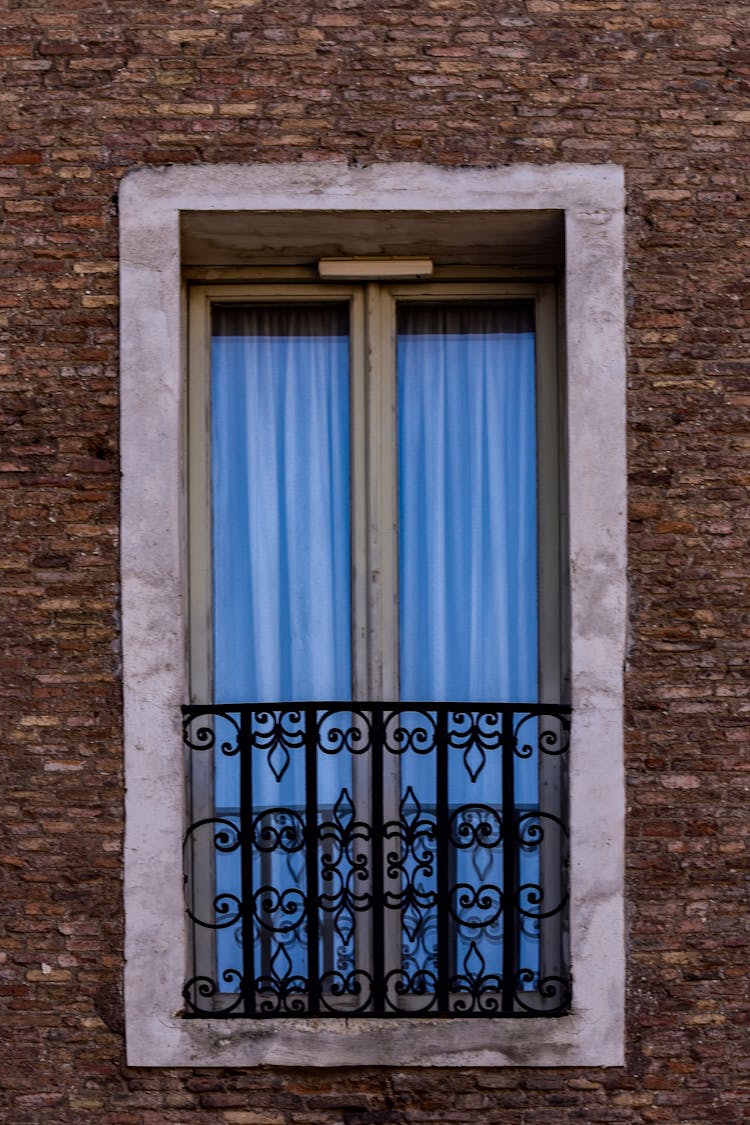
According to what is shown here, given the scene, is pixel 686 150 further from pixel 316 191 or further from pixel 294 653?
pixel 294 653

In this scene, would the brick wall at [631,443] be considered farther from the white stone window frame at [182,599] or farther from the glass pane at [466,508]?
the glass pane at [466,508]

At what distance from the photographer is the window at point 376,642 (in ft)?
19.1

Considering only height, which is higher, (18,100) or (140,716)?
(18,100)

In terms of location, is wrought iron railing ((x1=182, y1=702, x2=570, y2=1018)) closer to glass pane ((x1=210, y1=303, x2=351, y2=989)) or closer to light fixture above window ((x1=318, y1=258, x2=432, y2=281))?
glass pane ((x1=210, y1=303, x2=351, y2=989))

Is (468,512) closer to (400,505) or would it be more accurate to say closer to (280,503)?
(400,505)

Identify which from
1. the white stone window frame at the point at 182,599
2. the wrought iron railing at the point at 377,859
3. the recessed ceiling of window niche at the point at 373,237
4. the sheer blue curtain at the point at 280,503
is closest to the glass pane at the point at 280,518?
the sheer blue curtain at the point at 280,503

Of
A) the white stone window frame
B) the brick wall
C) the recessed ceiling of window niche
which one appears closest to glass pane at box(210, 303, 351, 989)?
the recessed ceiling of window niche

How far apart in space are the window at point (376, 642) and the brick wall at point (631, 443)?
386mm

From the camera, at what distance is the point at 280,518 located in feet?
20.4

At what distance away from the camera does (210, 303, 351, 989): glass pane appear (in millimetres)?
6156

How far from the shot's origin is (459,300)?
629 centimetres

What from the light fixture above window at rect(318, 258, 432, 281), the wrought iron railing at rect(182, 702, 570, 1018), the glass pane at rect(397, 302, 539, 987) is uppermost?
the light fixture above window at rect(318, 258, 432, 281)

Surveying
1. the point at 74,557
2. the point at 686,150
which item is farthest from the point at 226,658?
the point at 686,150

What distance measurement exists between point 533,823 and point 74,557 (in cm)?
210
